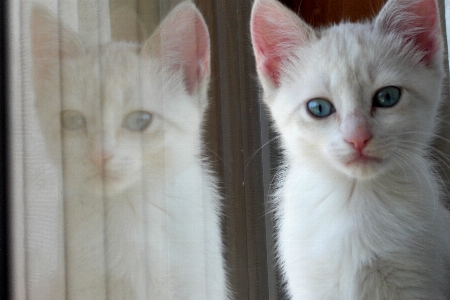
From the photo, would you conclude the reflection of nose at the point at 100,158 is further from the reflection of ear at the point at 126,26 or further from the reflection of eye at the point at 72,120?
the reflection of ear at the point at 126,26

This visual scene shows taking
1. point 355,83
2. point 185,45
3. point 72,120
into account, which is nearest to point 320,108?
point 355,83

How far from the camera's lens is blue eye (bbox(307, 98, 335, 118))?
87 centimetres

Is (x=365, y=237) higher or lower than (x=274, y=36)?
lower

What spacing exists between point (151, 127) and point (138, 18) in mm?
208

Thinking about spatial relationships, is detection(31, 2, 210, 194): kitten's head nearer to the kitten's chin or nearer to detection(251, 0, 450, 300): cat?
detection(251, 0, 450, 300): cat

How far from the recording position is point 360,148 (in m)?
0.81

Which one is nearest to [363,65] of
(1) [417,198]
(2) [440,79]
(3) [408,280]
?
(2) [440,79]

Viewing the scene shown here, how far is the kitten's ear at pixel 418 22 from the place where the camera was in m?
Answer: 0.88

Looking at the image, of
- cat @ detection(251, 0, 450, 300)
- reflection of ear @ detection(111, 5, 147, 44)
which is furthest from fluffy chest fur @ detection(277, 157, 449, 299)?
reflection of ear @ detection(111, 5, 147, 44)

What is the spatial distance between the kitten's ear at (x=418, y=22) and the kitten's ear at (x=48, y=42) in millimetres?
536

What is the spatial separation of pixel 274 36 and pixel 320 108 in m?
0.18

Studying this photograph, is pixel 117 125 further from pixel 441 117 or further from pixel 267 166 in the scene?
pixel 441 117

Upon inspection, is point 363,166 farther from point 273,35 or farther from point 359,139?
point 273,35

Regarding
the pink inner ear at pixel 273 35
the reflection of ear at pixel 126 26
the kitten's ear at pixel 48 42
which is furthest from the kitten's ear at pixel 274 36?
the kitten's ear at pixel 48 42
